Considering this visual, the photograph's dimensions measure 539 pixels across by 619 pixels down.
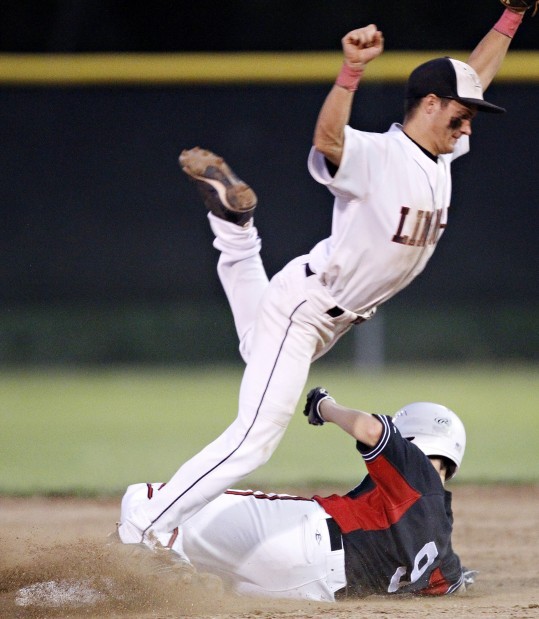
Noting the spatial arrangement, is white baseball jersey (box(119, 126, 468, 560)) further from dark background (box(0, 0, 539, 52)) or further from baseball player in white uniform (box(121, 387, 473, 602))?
dark background (box(0, 0, 539, 52))

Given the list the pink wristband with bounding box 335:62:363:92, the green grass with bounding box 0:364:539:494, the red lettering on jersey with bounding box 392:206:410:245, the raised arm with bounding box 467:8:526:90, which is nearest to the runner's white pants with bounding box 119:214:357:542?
the red lettering on jersey with bounding box 392:206:410:245

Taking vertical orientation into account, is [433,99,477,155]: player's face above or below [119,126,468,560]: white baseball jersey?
above

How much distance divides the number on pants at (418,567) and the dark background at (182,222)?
19.9 feet

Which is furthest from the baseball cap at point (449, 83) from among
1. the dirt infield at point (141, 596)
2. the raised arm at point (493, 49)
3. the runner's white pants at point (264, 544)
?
the dirt infield at point (141, 596)

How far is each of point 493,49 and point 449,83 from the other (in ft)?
1.86

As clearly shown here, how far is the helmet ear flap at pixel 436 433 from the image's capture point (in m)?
3.07

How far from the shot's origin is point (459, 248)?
948 cm

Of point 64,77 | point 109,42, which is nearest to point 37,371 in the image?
point 64,77

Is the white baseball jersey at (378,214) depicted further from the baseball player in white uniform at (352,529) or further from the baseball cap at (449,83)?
the baseball player in white uniform at (352,529)

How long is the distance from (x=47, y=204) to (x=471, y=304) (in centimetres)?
381

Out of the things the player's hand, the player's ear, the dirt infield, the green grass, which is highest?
the player's hand

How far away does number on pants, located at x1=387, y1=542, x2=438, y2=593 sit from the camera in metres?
2.86

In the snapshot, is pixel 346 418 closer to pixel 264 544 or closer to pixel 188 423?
pixel 264 544

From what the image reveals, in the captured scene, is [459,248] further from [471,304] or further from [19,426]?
→ [19,426]
